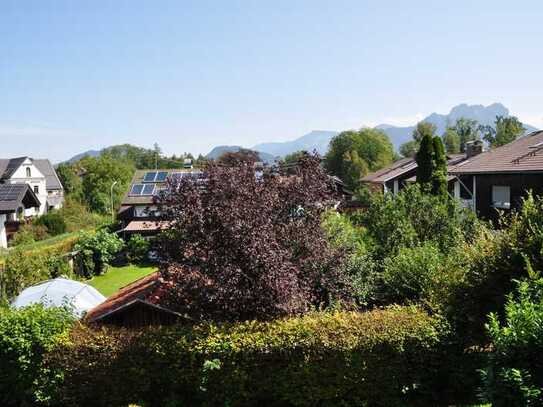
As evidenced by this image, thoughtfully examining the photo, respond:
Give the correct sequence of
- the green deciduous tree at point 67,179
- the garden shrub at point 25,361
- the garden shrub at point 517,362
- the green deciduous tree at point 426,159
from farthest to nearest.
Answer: the green deciduous tree at point 67,179
the green deciduous tree at point 426,159
the garden shrub at point 25,361
the garden shrub at point 517,362

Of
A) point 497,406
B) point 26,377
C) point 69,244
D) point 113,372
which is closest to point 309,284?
point 113,372

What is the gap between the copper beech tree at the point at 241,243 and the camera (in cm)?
955

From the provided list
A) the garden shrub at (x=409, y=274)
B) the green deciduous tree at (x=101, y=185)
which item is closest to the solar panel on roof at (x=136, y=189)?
the green deciduous tree at (x=101, y=185)

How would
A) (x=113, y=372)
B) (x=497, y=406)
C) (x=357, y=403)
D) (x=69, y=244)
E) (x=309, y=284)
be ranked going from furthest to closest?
(x=69, y=244), (x=309, y=284), (x=113, y=372), (x=357, y=403), (x=497, y=406)

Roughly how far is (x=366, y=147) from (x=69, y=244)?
5639 cm

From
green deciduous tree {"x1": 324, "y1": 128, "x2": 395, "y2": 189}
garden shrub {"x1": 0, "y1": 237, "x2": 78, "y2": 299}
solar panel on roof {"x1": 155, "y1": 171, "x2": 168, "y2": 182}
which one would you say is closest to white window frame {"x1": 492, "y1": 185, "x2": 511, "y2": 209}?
garden shrub {"x1": 0, "y1": 237, "x2": 78, "y2": 299}

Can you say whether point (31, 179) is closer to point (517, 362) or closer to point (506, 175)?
point (506, 175)

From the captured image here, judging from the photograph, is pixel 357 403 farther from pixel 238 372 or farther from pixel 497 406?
pixel 497 406

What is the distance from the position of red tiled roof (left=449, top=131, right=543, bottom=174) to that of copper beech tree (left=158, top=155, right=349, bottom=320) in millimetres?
12637

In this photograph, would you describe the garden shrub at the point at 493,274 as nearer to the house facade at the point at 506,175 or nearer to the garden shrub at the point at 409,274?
the garden shrub at the point at 409,274

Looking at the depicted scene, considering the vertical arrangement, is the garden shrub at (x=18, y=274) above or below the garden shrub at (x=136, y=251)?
above

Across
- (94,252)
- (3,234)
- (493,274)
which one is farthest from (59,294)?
(3,234)

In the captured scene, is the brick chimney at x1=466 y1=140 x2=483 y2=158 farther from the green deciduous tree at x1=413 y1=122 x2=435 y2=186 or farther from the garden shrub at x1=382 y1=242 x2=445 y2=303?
the garden shrub at x1=382 y1=242 x2=445 y2=303

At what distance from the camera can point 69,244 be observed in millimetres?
28281
